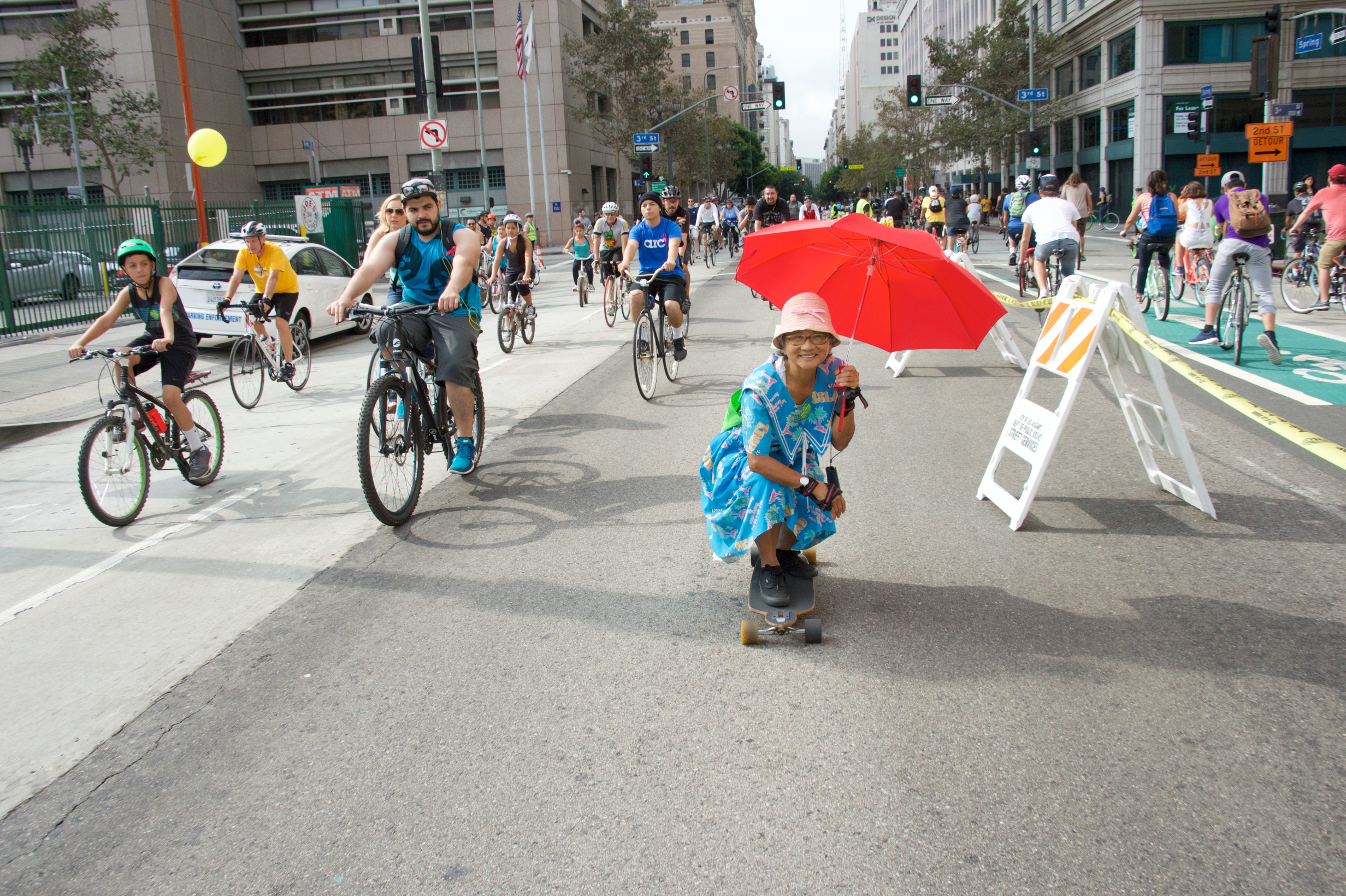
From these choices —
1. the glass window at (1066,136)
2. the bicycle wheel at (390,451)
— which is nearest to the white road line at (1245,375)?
the bicycle wheel at (390,451)

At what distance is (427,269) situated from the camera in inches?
258

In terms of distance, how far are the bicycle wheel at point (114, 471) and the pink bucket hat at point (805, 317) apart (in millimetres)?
4516

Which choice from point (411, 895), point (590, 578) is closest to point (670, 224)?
point (590, 578)

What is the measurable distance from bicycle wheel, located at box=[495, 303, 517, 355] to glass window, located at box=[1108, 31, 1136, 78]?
1617 inches

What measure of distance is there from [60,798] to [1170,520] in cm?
540

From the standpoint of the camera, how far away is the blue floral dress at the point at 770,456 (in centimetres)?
395

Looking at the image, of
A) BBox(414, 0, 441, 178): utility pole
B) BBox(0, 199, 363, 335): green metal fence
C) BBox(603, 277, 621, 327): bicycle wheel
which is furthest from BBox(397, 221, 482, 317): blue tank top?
Result: BBox(414, 0, 441, 178): utility pole

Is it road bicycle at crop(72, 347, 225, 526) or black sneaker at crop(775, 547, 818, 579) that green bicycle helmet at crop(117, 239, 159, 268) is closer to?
road bicycle at crop(72, 347, 225, 526)

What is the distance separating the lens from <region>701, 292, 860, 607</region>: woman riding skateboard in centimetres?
388

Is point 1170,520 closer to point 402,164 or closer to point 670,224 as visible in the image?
point 670,224

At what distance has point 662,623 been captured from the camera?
4324 mm

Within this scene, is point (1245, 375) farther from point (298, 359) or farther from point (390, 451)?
point (298, 359)

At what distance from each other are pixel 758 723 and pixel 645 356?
6.47m

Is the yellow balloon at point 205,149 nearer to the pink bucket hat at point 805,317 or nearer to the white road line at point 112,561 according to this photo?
the white road line at point 112,561
